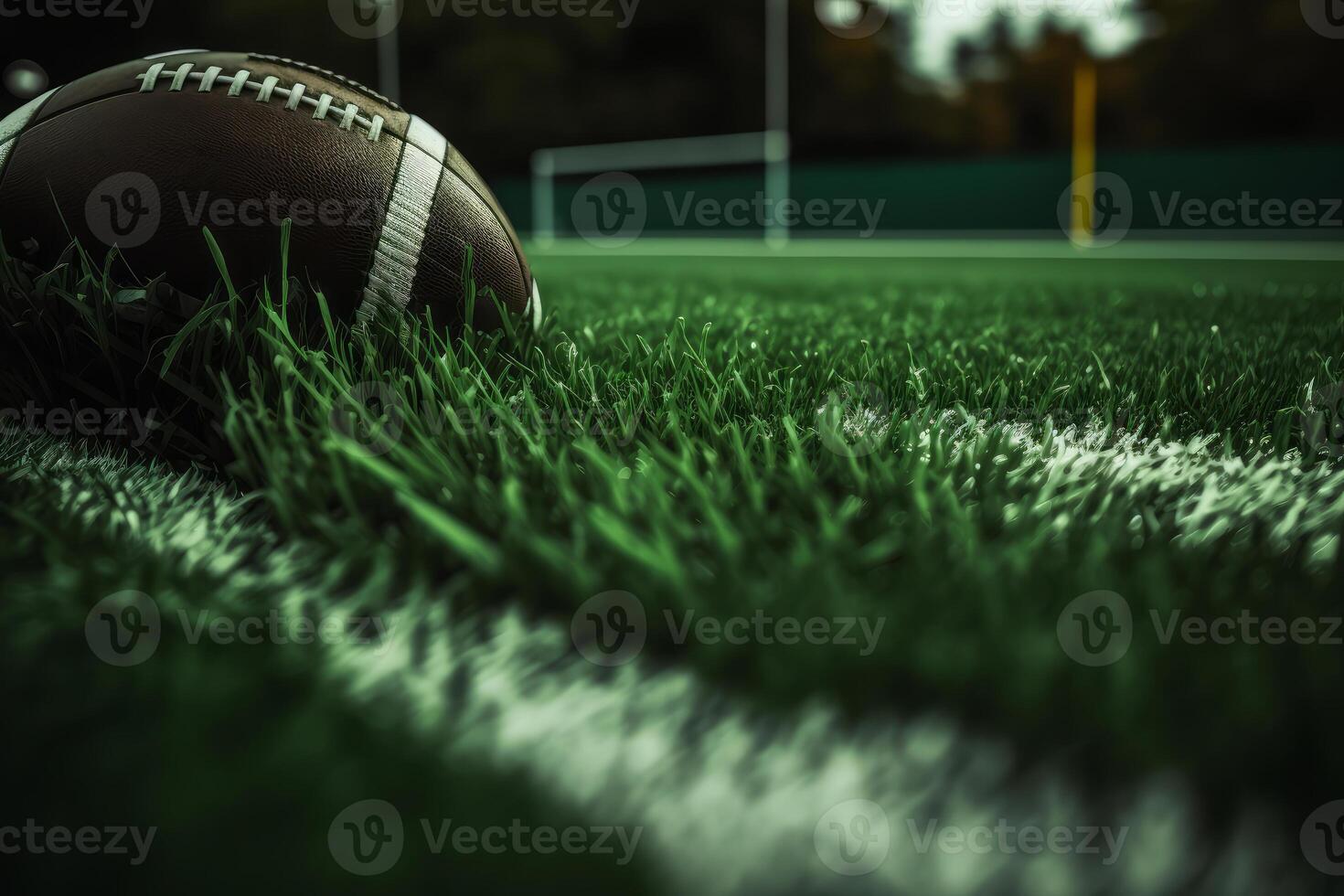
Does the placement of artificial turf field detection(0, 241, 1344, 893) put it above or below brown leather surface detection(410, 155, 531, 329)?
below

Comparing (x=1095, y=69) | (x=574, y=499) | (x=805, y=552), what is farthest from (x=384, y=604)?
(x=1095, y=69)

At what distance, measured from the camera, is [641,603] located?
0.80m

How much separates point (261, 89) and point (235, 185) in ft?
0.62

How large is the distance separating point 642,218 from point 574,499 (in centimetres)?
2024

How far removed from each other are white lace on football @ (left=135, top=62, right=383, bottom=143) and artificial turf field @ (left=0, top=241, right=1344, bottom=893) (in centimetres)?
35

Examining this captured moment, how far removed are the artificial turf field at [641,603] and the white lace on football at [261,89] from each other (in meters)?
0.35

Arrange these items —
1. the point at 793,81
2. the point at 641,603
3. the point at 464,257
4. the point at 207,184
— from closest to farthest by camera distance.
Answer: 1. the point at 641,603
2. the point at 207,184
3. the point at 464,257
4. the point at 793,81

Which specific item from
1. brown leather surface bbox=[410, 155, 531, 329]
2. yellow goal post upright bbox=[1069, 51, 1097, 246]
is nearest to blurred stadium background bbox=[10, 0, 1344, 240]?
yellow goal post upright bbox=[1069, 51, 1097, 246]

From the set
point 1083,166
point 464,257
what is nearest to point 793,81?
point 1083,166

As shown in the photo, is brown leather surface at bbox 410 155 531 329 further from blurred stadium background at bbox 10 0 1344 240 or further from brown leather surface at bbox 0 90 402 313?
blurred stadium background at bbox 10 0 1344 240

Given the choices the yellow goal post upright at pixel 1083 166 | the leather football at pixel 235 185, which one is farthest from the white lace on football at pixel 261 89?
the yellow goal post upright at pixel 1083 166

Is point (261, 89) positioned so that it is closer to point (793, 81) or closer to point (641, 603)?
point (641, 603)

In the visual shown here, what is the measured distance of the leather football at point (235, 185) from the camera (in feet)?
4.84

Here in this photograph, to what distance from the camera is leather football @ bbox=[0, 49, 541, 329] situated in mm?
1476
